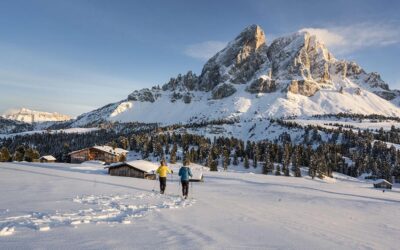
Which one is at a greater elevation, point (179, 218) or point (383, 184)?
point (179, 218)

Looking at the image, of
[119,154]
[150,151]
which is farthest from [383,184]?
[150,151]

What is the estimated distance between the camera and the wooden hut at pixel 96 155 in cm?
12315

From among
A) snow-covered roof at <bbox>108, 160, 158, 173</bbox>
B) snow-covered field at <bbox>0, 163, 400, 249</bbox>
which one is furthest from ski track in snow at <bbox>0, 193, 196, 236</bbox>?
snow-covered roof at <bbox>108, 160, 158, 173</bbox>

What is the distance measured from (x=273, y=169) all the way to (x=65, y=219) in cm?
12935

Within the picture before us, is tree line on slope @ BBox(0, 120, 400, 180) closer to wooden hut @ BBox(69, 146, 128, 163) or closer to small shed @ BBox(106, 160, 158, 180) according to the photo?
wooden hut @ BBox(69, 146, 128, 163)

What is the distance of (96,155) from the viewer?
126188mm

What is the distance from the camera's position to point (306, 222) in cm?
1461

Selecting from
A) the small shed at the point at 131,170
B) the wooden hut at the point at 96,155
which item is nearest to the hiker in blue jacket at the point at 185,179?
the small shed at the point at 131,170

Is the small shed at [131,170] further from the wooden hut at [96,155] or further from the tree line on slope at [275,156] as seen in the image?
the wooden hut at [96,155]

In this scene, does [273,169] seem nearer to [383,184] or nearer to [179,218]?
[383,184]

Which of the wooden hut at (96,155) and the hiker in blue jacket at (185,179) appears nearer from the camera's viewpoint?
the hiker in blue jacket at (185,179)

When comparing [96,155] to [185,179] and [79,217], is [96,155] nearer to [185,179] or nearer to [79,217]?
[185,179]

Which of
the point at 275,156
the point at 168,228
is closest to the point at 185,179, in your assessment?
the point at 168,228

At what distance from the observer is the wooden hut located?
12315cm
